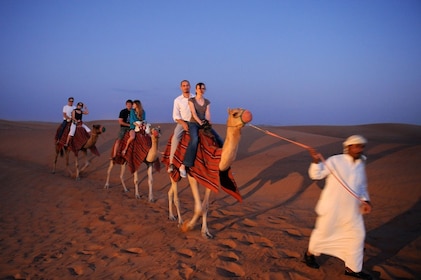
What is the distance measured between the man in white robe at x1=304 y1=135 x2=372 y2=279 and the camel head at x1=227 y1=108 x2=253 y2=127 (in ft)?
4.04

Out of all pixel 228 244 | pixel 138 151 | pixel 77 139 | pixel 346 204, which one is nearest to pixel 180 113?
pixel 228 244

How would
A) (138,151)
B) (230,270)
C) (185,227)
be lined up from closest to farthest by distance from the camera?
(230,270), (185,227), (138,151)

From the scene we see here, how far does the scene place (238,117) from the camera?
527 centimetres

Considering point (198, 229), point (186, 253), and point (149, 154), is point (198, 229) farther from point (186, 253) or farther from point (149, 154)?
point (149, 154)

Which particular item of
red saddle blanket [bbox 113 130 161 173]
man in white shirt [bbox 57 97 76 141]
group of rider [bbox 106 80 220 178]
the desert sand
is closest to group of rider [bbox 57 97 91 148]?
man in white shirt [bbox 57 97 76 141]

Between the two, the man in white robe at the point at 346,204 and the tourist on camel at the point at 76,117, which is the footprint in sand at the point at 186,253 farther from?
the tourist on camel at the point at 76,117

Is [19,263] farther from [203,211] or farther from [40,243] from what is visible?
[203,211]

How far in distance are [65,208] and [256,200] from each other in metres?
5.18

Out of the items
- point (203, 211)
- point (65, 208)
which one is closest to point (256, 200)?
point (203, 211)

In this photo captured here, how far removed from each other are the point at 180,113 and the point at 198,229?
2426 mm

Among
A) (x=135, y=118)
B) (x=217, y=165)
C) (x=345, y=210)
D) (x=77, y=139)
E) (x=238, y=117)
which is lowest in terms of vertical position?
(x=345, y=210)

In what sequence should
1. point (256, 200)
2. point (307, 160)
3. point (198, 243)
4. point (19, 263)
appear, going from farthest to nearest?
point (307, 160)
point (256, 200)
point (198, 243)
point (19, 263)

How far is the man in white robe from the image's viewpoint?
4262 mm

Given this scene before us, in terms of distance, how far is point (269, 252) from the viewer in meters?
5.30
